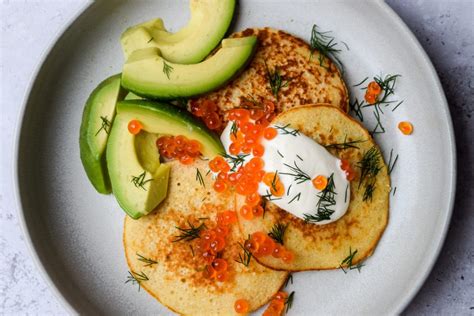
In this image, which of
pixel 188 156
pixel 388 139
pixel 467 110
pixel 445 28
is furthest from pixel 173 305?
pixel 445 28

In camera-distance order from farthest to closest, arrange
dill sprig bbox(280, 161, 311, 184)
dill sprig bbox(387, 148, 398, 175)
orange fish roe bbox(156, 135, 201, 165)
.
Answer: dill sprig bbox(387, 148, 398, 175) → orange fish roe bbox(156, 135, 201, 165) → dill sprig bbox(280, 161, 311, 184)

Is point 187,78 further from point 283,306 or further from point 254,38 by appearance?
point 283,306

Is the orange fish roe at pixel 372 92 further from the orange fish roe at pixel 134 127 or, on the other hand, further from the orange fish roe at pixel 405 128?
the orange fish roe at pixel 134 127

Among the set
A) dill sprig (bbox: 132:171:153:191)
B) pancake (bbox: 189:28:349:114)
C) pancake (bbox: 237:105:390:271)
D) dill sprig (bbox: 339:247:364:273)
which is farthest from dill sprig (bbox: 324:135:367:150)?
dill sprig (bbox: 132:171:153:191)

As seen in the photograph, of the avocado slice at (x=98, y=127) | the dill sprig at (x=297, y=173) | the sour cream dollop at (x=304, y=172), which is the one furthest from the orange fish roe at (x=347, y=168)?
the avocado slice at (x=98, y=127)

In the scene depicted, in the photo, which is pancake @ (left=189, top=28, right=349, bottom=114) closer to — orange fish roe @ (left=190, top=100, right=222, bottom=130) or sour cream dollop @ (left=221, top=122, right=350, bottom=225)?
orange fish roe @ (left=190, top=100, right=222, bottom=130)

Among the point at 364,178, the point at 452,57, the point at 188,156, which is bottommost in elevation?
the point at 364,178

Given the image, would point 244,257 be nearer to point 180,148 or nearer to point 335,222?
point 335,222
